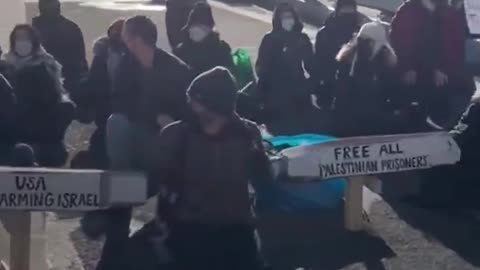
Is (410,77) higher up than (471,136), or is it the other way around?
(471,136)

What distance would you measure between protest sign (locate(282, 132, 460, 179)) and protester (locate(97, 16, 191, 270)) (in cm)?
90

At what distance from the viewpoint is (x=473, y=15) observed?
19.0m

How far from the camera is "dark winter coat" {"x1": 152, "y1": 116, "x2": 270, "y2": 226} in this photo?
7426 mm

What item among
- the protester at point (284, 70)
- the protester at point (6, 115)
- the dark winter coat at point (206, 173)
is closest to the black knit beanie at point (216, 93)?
the dark winter coat at point (206, 173)

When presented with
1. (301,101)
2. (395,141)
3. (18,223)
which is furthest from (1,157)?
(301,101)

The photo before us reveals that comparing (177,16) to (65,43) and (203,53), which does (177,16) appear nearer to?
(65,43)

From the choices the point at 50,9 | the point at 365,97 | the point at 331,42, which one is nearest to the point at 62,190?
the point at 365,97

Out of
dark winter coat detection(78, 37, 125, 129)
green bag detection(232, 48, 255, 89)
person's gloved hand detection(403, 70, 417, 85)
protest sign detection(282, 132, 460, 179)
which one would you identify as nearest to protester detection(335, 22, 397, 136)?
person's gloved hand detection(403, 70, 417, 85)

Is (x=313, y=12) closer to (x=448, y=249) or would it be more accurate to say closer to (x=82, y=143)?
(x=82, y=143)

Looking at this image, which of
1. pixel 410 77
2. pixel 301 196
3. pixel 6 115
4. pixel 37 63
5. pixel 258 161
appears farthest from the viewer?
pixel 410 77

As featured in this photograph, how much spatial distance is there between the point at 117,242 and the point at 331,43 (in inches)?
231

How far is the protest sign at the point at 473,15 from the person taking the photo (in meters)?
18.6

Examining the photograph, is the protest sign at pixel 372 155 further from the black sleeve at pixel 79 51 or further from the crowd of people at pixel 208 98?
the black sleeve at pixel 79 51

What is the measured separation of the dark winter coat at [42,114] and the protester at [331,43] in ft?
13.8
